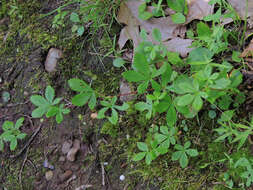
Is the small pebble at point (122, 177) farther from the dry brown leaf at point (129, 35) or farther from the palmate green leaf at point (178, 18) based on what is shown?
the palmate green leaf at point (178, 18)

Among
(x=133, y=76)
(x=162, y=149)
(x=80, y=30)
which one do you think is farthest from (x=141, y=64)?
(x=80, y=30)

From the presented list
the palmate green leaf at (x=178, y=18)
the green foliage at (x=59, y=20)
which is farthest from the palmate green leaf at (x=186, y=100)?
the green foliage at (x=59, y=20)

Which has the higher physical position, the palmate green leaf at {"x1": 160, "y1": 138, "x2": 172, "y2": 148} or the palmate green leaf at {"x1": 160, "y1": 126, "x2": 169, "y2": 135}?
the palmate green leaf at {"x1": 160, "y1": 126, "x2": 169, "y2": 135}

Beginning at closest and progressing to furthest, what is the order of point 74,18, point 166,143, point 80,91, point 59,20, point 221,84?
point 221,84, point 80,91, point 166,143, point 74,18, point 59,20

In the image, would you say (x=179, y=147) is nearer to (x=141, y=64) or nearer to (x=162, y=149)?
(x=162, y=149)

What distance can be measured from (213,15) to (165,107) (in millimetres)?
754

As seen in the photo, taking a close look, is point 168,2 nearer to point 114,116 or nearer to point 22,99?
point 114,116

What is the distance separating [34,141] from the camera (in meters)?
2.38

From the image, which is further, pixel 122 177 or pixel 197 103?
pixel 122 177

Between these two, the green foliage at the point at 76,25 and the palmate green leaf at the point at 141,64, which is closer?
the palmate green leaf at the point at 141,64

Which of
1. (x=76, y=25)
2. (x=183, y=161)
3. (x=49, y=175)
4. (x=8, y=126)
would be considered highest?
(x=76, y=25)

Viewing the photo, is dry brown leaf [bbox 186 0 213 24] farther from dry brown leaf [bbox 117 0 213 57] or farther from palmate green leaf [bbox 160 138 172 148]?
palmate green leaf [bbox 160 138 172 148]

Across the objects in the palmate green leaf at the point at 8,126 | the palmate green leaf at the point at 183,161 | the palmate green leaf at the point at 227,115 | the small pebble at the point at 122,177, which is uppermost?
the palmate green leaf at the point at 227,115

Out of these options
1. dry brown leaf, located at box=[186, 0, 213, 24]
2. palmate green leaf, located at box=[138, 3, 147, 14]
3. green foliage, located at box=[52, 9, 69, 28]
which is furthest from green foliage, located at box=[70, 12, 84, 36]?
dry brown leaf, located at box=[186, 0, 213, 24]
